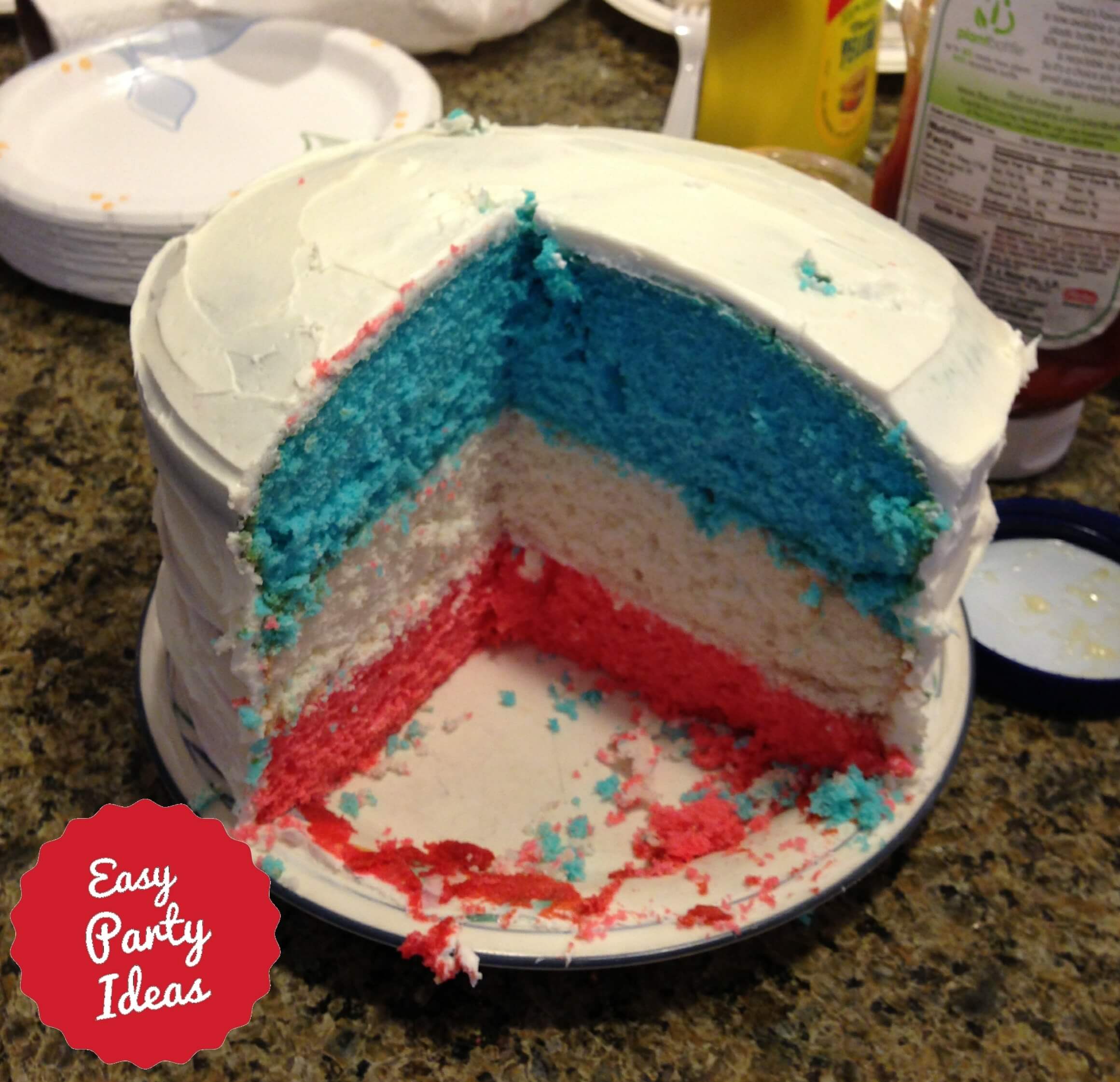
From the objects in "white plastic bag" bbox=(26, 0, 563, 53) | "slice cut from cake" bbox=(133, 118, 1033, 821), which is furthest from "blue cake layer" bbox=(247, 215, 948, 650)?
"white plastic bag" bbox=(26, 0, 563, 53)

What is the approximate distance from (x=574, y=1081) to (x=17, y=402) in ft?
3.75

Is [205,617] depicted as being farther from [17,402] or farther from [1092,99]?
[1092,99]

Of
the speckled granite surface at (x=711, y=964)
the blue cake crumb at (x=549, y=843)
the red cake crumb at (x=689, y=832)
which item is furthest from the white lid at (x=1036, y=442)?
the blue cake crumb at (x=549, y=843)

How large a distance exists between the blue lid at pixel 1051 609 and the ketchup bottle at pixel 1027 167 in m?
0.17

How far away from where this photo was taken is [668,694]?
1.17 metres

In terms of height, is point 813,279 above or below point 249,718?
above

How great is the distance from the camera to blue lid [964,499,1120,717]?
1.11 meters

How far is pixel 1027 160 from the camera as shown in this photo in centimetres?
110

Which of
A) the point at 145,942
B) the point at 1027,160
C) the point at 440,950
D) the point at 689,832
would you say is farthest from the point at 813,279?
the point at 145,942

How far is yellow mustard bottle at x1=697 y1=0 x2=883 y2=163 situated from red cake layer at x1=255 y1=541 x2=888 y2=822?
0.73 metres

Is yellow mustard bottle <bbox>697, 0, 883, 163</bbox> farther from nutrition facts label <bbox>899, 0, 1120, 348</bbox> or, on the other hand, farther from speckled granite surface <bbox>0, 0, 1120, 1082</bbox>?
speckled granite surface <bbox>0, 0, 1120, 1082</bbox>

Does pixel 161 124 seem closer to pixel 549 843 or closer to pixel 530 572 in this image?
pixel 530 572

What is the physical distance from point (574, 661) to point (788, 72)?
33.5 inches

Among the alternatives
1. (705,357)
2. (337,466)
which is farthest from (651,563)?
(337,466)
